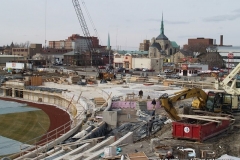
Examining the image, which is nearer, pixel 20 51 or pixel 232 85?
pixel 232 85

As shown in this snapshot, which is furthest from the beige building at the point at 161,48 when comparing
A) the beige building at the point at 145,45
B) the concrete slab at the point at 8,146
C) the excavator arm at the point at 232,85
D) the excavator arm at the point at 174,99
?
the excavator arm at the point at 174,99

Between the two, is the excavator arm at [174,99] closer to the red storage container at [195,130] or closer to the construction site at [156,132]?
the construction site at [156,132]

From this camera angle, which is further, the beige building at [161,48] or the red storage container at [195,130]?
the beige building at [161,48]

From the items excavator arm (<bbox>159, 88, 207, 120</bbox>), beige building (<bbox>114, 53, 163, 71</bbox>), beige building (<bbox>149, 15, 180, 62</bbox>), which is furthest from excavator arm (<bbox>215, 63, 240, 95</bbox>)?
beige building (<bbox>149, 15, 180, 62</bbox>)

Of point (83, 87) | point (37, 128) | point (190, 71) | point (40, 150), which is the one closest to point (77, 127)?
point (40, 150)

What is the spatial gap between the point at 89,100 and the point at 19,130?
28.4ft

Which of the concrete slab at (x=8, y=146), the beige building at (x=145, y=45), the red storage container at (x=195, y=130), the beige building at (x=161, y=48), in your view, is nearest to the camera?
the red storage container at (x=195, y=130)

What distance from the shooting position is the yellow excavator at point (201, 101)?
1700cm

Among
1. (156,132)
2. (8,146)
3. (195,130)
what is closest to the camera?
(195,130)

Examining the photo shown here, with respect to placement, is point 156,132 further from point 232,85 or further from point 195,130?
point 232,85

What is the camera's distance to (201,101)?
19156mm

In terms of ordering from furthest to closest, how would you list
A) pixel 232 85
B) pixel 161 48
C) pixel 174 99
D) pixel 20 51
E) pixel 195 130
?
pixel 20 51 → pixel 161 48 → pixel 232 85 → pixel 174 99 → pixel 195 130

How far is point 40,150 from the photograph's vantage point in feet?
54.3

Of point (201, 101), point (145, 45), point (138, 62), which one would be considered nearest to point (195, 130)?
point (201, 101)
